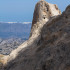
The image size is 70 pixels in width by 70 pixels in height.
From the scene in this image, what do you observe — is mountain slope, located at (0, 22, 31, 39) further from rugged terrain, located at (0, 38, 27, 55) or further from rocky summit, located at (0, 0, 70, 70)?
rocky summit, located at (0, 0, 70, 70)

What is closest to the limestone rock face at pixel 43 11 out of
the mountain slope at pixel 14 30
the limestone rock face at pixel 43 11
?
the limestone rock face at pixel 43 11

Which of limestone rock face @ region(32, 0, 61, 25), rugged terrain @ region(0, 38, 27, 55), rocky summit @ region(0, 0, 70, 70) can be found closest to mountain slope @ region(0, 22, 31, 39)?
rugged terrain @ region(0, 38, 27, 55)

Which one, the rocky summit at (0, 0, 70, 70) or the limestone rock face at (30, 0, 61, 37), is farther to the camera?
the limestone rock face at (30, 0, 61, 37)

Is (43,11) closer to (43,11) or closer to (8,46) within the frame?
(43,11)

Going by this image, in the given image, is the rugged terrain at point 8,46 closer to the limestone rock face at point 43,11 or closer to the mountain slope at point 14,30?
the mountain slope at point 14,30

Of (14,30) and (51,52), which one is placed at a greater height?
(14,30)

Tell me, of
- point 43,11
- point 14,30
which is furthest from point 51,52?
point 14,30

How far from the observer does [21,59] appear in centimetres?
812

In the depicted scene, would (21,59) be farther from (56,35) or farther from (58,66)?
(58,66)

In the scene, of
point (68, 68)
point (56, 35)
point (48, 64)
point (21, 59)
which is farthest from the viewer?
point (21, 59)

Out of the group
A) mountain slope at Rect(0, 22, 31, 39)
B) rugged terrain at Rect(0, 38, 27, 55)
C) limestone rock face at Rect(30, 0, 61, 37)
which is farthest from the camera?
mountain slope at Rect(0, 22, 31, 39)

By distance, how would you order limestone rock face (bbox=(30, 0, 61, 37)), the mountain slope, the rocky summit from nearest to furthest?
the rocky summit → limestone rock face (bbox=(30, 0, 61, 37)) → the mountain slope

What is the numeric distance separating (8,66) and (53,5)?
18.5ft

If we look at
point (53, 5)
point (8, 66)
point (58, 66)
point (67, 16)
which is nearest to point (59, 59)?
point (58, 66)
